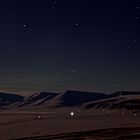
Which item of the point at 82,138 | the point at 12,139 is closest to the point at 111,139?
the point at 82,138

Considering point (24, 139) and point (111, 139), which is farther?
point (24, 139)

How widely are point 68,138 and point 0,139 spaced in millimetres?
7739

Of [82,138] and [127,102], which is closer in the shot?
[82,138]

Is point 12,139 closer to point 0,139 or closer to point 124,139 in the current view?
point 0,139

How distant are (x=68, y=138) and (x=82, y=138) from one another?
1466mm

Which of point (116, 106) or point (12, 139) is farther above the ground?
point (116, 106)

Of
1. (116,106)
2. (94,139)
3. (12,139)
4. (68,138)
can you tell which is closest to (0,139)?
(12,139)

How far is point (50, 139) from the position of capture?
41594 mm

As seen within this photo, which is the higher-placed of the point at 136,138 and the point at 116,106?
the point at 116,106

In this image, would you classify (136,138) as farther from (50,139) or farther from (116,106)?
(116,106)

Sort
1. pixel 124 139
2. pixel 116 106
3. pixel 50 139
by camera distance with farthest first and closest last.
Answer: pixel 116 106
pixel 50 139
pixel 124 139

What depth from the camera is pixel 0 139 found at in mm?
44188

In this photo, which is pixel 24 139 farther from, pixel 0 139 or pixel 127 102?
pixel 127 102

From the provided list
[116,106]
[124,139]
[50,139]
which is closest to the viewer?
[124,139]
